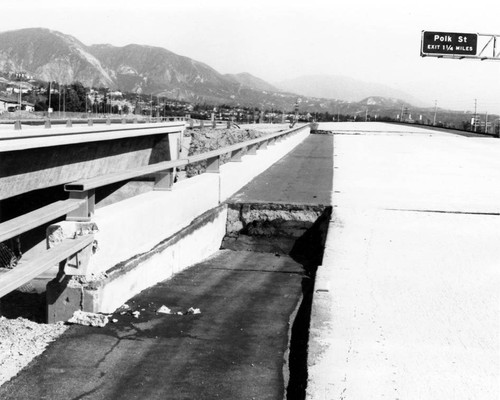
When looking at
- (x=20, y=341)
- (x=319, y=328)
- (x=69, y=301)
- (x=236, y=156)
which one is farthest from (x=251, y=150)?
(x=20, y=341)

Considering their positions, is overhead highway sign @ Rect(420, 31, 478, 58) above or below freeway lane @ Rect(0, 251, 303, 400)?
above

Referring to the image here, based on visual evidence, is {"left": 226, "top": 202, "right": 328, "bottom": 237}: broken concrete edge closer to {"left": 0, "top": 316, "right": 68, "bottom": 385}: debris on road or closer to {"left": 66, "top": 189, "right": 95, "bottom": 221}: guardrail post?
{"left": 66, "top": 189, "right": 95, "bottom": 221}: guardrail post

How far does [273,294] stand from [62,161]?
80.0 ft

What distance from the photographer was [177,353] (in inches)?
210

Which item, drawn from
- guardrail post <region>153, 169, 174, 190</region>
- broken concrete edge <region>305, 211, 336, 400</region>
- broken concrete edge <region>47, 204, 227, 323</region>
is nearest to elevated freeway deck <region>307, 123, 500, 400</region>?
broken concrete edge <region>305, 211, 336, 400</region>

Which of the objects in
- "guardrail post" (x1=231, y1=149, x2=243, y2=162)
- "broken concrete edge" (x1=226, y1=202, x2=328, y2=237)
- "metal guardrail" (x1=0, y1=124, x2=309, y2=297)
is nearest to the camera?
"metal guardrail" (x1=0, y1=124, x2=309, y2=297)

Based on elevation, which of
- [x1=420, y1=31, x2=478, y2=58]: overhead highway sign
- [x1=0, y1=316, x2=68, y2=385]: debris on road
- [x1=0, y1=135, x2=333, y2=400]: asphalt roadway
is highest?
[x1=420, y1=31, x2=478, y2=58]: overhead highway sign

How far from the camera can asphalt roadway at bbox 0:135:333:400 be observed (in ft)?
15.3

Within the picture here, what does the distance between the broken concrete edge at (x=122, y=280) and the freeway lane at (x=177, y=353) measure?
16cm

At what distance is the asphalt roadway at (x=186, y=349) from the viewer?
15.3 feet

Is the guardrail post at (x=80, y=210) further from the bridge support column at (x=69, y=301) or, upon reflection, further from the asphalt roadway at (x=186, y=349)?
the asphalt roadway at (x=186, y=349)

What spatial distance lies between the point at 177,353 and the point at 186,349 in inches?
4.3

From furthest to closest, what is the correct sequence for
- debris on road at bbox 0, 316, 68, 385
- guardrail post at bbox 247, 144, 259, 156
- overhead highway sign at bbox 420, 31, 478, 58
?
overhead highway sign at bbox 420, 31, 478, 58, guardrail post at bbox 247, 144, 259, 156, debris on road at bbox 0, 316, 68, 385

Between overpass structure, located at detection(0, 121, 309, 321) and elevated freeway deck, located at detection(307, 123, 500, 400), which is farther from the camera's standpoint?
overpass structure, located at detection(0, 121, 309, 321)
